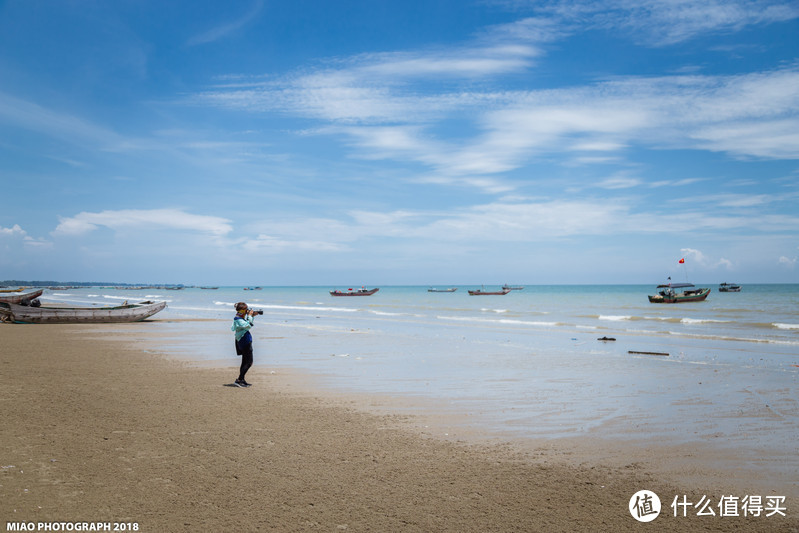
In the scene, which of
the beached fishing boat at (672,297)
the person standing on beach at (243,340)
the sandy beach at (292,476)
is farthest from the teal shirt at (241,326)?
the beached fishing boat at (672,297)

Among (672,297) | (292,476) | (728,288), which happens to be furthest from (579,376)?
(728,288)

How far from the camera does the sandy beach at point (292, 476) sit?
5172 millimetres

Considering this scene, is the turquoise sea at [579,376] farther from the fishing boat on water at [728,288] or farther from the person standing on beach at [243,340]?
the fishing boat on water at [728,288]

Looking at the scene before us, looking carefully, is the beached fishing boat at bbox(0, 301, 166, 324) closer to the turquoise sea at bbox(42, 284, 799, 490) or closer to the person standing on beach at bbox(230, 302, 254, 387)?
the turquoise sea at bbox(42, 284, 799, 490)

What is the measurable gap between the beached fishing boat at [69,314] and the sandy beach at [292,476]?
85.2 feet

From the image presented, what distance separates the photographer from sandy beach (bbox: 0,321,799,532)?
17.0 feet

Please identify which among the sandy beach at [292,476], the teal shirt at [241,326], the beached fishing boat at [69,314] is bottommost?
the sandy beach at [292,476]

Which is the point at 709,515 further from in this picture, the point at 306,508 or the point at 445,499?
the point at 306,508

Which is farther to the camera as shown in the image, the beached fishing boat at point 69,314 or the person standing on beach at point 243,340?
the beached fishing boat at point 69,314

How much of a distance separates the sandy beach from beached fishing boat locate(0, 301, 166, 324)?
25982 mm

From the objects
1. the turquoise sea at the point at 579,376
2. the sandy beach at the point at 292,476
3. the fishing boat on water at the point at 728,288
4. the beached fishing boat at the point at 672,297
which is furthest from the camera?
the fishing boat on water at the point at 728,288

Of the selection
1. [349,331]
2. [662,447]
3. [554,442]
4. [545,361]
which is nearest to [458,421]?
[554,442]

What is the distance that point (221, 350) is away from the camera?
20.1 metres

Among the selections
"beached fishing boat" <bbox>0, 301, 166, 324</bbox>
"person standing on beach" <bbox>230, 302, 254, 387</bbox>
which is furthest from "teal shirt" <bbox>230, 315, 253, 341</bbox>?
"beached fishing boat" <bbox>0, 301, 166, 324</bbox>
